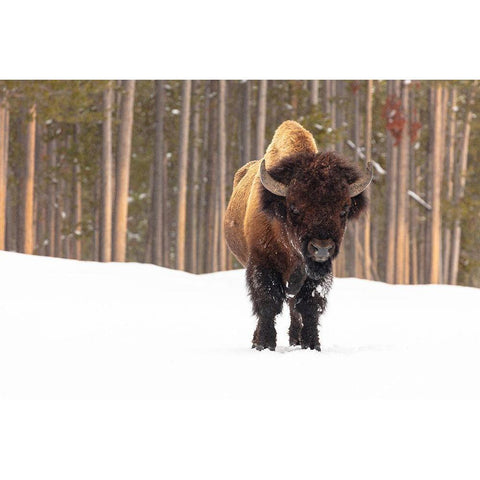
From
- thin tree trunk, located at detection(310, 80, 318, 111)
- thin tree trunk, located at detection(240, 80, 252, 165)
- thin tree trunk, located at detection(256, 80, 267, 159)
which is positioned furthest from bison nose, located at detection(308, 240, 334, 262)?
thin tree trunk, located at detection(310, 80, 318, 111)

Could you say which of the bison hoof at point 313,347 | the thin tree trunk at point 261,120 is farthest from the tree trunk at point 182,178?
the bison hoof at point 313,347

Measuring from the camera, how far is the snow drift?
21.1ft

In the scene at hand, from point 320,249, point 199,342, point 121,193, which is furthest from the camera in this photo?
point 121,193

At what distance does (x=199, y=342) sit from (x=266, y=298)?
1.65 metres

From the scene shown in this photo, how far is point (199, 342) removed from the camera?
891cm

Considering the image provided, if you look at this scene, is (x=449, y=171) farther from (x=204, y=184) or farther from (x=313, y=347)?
(x=313, y=347)

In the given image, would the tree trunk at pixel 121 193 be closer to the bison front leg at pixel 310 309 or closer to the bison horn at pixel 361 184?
the bison front leg at pixel 310 309

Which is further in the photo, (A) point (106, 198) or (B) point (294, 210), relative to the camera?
(A) point (106, 198)

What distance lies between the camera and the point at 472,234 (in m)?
34.0

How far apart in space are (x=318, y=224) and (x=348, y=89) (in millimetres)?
22966

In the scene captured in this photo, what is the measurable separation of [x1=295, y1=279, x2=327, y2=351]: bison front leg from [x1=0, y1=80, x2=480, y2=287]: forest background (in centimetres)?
1202

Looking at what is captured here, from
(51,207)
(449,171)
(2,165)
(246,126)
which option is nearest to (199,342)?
(2,165)

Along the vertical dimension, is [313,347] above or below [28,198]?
below

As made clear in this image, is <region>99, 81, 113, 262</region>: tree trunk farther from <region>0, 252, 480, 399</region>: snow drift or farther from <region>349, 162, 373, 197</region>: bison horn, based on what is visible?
<region>349, 162, 373, 197</region>: bison horn
